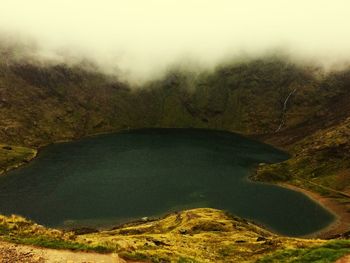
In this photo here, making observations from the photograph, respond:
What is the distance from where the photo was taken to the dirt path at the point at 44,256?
1403 inches

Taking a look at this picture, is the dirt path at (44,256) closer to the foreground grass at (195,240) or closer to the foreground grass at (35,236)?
the foreground grass at (35,236)

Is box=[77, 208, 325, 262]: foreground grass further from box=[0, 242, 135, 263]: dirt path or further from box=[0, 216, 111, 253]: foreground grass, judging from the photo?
box=[0, 242, 135, 263]: dirt path

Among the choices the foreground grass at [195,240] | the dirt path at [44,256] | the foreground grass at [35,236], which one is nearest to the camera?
the dirt path at [44,256]

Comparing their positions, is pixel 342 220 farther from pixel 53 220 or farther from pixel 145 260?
pixel 145 260

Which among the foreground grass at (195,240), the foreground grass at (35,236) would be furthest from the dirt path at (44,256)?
the foreground grass at (195,240)

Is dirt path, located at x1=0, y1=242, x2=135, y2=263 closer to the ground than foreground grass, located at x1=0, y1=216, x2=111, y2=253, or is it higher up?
closer to the ground

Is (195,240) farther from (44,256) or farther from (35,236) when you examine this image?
(44,256)

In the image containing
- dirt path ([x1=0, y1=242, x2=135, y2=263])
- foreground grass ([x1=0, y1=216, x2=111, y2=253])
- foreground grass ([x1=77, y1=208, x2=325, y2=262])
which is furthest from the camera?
foreground grass ([x1=77, y1=208, x2=325, y2=262])

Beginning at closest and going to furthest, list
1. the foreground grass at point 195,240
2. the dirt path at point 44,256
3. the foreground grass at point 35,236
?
the dirt path at point 44,256
the foreground grass at point 35,236
the foreground grass at point 195,240

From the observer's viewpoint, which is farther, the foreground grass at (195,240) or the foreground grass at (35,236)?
the foreground grass at (195,240)

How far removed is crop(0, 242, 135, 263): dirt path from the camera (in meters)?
35.6

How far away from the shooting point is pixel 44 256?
3666cm

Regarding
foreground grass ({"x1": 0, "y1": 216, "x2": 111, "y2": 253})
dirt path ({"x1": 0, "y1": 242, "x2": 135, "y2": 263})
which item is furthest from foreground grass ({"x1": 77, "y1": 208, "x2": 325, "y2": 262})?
dirt path ({"x1": 0, "y1": 242, "x2": 135, "y2": 263})

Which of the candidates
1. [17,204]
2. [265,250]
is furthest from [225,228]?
[17,204]
